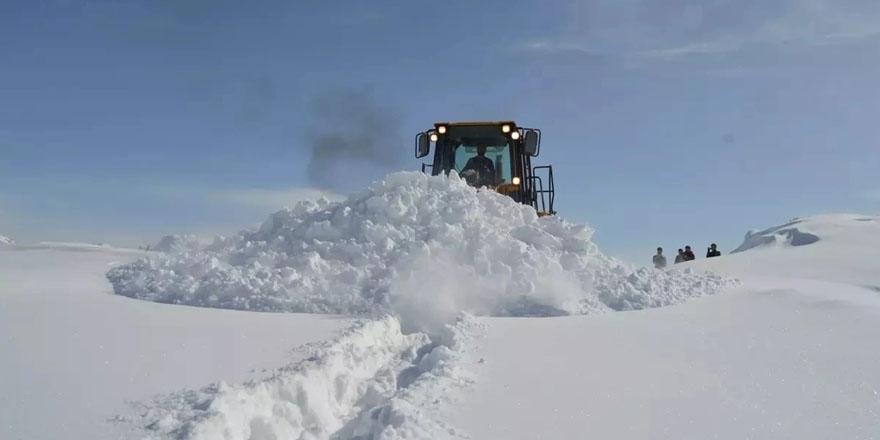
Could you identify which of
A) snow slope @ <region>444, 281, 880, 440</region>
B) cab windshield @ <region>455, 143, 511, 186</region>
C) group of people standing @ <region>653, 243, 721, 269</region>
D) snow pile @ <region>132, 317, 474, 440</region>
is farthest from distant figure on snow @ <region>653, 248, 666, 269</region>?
snow pile @ <region>132, 317, 474, 440</region>

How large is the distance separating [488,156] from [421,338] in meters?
4.88

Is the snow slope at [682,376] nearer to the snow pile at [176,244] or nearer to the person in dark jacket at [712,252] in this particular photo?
the snow pile at [176,244]

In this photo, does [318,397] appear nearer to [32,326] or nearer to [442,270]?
[32,326]

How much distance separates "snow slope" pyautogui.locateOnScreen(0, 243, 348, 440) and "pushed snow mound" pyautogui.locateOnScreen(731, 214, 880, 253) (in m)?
13.9

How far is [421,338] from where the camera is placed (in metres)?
5.50

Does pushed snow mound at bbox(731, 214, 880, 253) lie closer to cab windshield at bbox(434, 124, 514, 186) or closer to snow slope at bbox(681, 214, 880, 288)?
snow slope at bbox(681, 214, 880, 288)

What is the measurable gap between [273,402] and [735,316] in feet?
14.4

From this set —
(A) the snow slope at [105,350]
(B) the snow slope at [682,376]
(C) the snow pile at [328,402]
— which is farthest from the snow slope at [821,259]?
(A) the snow slope at [105,350]

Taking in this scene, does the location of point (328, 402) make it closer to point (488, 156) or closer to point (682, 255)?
point (488, 156)

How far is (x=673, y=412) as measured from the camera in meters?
3.66

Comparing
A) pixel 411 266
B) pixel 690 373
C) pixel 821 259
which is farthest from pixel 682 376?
pixel 821 259

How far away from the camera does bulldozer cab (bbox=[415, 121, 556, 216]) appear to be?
31.3 ft

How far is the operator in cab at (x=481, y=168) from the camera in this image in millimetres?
9727

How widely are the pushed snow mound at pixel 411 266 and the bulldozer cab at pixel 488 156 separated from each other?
5.62 feet
